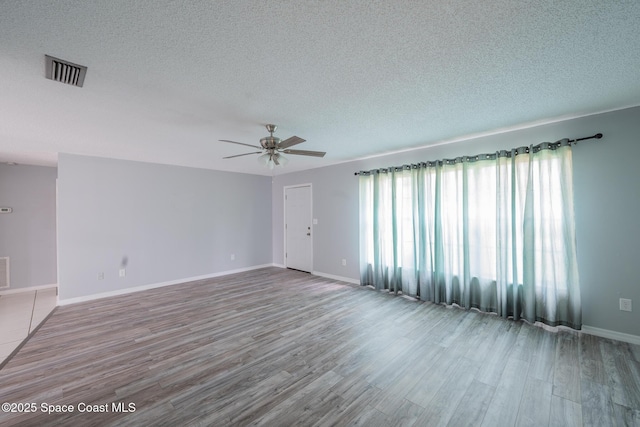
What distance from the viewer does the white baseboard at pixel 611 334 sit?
2.45 meters

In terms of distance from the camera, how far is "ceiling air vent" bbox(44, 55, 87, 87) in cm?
160

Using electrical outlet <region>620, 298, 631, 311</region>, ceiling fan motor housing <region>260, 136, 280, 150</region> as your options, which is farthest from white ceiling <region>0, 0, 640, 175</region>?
electrical outlet <region>620, 298, 631, 311</region>

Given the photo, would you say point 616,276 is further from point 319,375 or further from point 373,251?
point 319,375

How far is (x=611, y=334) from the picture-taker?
8.35 ft

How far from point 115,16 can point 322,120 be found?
1800mm

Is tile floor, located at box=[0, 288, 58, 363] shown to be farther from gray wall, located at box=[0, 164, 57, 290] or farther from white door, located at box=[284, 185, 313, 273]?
white door, located at box=[284, 185, 313, 273]

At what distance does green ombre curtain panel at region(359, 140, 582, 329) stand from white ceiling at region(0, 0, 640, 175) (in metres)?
0.66

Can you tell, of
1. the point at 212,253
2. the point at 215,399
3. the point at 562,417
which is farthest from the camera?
the point at 212,253

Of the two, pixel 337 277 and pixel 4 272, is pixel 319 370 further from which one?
pixel 4 272

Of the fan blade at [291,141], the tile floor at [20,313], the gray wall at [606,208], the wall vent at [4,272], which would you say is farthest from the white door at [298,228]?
the wall vent at [4,272]

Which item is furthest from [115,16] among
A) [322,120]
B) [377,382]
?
[377,382]

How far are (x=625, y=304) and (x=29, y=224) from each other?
29.4 ft

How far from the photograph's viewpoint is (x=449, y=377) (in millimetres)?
2041

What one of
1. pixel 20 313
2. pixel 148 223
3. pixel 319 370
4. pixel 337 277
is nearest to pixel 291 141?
pixel 319 370
